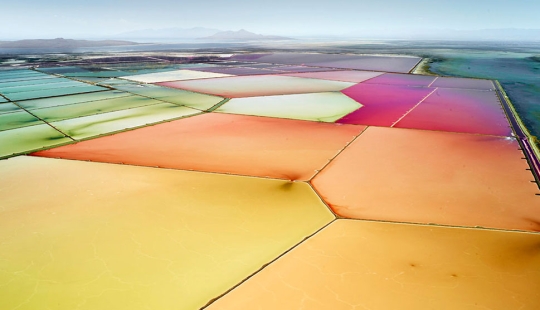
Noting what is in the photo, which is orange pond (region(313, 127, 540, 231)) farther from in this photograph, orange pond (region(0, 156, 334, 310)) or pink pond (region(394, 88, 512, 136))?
pink pond (region(394, 88, 512, 136))

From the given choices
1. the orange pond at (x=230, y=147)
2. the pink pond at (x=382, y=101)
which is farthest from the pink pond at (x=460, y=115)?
the orange pond at (x=230, y=147)

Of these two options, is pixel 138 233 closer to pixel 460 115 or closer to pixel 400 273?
pixel 400 273

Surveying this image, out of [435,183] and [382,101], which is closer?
[435,183]

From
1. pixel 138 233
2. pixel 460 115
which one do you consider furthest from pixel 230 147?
pixel 460 115

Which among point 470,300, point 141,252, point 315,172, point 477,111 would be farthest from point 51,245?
point 477,111

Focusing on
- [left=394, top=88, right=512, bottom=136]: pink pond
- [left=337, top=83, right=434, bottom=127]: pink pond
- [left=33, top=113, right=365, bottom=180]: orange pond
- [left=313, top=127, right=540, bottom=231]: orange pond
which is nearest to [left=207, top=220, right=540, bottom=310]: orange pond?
[left=313, top=127, right=540, bottom=231]: orange pond

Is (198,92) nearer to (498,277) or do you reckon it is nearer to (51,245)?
(51,245)
